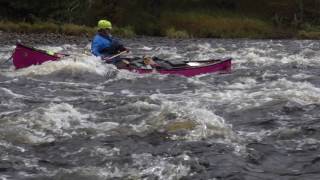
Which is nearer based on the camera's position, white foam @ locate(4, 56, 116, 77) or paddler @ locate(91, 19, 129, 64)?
white foam @ locate(4, 56, 116, 77)

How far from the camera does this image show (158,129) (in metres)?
10.3

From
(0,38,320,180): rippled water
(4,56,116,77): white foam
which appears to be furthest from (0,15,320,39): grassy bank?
(0,38,320,180): rippled water

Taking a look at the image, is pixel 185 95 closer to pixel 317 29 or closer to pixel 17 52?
pixel 17 52

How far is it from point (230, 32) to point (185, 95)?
4085cm

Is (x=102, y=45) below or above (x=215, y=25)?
above

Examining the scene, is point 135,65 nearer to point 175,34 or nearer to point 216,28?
point 175,34

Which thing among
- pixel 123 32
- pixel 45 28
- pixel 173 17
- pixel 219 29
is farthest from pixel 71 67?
pixel 173 17

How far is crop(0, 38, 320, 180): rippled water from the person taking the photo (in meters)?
8.25

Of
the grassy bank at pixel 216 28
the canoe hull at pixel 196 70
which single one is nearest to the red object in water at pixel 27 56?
the canoe hull at pixel 196 70

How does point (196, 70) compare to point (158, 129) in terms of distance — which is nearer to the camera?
point (158, 129)

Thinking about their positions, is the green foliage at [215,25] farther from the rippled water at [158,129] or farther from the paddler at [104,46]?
the rippled water at [158,129]

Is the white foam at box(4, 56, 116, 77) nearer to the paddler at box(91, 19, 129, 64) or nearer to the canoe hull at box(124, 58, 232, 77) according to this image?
the paddler at box(91, 19, 129, 64)

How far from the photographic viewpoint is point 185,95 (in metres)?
14.8

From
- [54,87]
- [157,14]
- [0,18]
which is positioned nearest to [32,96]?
[54,87]
